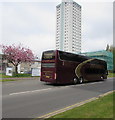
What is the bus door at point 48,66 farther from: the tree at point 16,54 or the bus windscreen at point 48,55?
the tree at point 16,54

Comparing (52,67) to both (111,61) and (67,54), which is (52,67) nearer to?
(67,54)

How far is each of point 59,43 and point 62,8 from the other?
3397 cm

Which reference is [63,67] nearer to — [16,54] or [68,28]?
[16,54]

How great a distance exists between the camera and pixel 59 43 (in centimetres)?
11288

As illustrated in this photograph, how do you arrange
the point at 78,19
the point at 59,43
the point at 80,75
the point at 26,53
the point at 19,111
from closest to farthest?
the point at 19,111 < the point at 80,75 < the point at 26,53 < the point at 59,43 < the point at 78,19

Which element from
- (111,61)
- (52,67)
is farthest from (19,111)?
(111,61)

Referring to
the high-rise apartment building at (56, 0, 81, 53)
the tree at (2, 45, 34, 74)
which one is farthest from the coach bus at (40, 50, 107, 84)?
the high-rise apartment building at (56, 0, 81, 53)

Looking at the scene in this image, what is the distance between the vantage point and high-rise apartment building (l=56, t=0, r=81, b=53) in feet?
356

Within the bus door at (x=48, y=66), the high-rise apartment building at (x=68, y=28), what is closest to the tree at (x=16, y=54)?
the bus door at (x=48, y=66)

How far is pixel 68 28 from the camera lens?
110m

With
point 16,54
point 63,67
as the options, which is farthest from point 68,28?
point 63,67

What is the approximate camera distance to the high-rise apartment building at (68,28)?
356ft

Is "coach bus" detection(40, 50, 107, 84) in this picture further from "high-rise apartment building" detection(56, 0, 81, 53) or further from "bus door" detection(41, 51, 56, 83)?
"high-rise apartment building" detection(56, 0, 81, 53)

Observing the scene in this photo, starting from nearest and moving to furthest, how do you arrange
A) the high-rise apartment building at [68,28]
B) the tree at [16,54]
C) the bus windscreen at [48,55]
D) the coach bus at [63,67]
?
the coach bus at [63,67] < the bus windscreen at [48,55] < the tree at [16,54] < the high-rise apartment building at [68,28]
